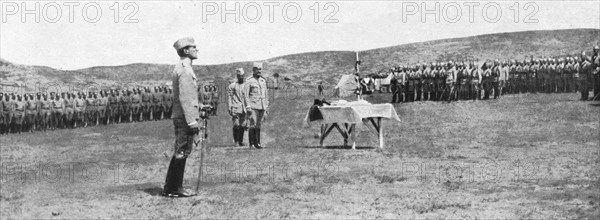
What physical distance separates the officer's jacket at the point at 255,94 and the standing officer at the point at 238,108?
0.35 meters

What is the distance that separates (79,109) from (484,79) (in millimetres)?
13612

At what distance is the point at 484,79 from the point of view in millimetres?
25281

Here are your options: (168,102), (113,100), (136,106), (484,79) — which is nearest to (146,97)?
Result: (136,106)

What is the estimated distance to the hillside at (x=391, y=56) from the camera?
53156 millimetres

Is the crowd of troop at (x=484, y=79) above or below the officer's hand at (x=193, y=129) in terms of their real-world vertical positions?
above

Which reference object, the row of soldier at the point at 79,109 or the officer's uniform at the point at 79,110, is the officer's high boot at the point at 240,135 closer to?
the row of soldier at the point at 79,109

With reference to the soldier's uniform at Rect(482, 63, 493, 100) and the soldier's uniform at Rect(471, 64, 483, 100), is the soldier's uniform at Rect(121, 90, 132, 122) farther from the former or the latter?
the soldier's uniform at Rect(482, 63, 493, 100)

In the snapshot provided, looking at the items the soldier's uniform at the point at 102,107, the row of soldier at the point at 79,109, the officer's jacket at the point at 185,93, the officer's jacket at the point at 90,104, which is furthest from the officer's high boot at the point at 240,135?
the soldier's uniform at the point at 102,107

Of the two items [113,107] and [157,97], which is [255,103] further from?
[157,97]

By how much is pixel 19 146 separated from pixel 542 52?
142ft

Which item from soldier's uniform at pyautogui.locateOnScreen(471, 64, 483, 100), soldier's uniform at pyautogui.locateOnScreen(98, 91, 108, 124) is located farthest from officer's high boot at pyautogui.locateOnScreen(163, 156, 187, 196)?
soldier's uniform at pyautogui.locateOnScreen(471, 64, 483, 100)

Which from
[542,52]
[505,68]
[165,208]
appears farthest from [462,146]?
[542,52]

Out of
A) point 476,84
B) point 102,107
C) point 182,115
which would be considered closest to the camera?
point 182,115

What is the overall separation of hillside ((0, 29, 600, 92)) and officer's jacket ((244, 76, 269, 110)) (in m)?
36.6
